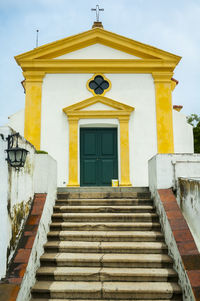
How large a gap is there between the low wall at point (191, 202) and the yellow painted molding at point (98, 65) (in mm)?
5945

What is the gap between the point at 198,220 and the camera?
4930mm

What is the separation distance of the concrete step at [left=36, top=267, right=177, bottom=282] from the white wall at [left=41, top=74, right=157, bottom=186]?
5.33 meters

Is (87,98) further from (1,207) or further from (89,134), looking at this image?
(1,207)

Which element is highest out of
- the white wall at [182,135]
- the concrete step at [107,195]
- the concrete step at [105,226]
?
the white wall at [182,135]

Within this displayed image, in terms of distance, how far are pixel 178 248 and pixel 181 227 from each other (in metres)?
0.49

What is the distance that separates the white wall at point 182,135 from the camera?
10742 millimetres

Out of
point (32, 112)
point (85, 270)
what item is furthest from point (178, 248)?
point (32, 112)

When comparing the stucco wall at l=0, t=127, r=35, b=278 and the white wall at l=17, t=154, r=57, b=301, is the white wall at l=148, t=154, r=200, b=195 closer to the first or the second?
the white wall at l=17, t=154, r=57, b=301

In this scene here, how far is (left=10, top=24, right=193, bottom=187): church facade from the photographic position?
34.1 ft

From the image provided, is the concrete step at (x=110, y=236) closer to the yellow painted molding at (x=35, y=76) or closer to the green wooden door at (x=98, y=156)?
the green wooden door at (x=98, y=156)

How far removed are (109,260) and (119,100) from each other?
21.7ft

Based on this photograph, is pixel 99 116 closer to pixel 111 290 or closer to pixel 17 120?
pixel 17 120

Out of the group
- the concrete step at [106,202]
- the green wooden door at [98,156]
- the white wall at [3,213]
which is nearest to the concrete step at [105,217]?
the concrete step at [106,202]

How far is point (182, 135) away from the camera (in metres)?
10.8
